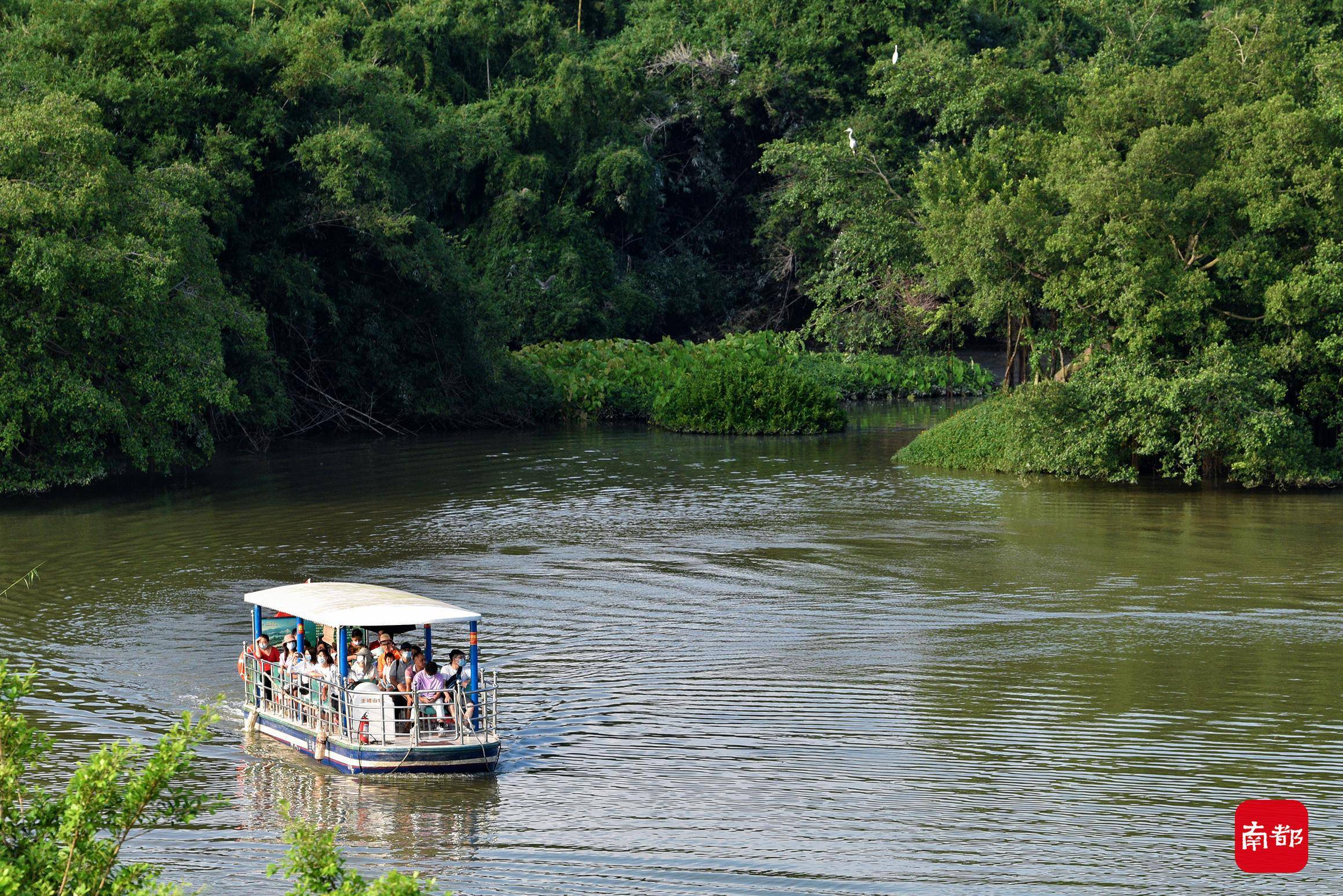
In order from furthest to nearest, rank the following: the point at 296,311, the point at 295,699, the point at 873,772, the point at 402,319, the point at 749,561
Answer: the point at 402,319 → the point at 296,311 → the point at 749,561 → the point at 295,699 → the point at 873,772

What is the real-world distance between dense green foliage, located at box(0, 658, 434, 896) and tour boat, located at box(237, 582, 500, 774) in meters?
6.77

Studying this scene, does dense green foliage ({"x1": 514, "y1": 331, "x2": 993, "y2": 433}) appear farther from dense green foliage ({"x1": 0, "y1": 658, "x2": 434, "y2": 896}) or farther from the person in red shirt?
dense green foliage ({"x1": 0, "y1": 658, "x2": 434, "y2": 896})

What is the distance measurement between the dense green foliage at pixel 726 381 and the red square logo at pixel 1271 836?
98.0ft

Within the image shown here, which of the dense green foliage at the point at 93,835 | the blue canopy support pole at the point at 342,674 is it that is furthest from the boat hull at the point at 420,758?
the dense green foliage at the point at 93,835

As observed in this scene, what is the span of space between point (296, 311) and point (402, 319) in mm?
4620

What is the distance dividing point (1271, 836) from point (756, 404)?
34.5m

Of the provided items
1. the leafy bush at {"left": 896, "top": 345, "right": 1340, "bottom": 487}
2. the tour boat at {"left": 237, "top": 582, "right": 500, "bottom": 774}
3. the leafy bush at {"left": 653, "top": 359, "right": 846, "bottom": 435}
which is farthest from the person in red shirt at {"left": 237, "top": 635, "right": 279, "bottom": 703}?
the leafy bush at {"left": 653, "top": 359, "right": 846, "bottom": 435}

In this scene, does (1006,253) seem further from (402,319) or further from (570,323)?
(570,323)

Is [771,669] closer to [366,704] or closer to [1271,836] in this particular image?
[366,704]

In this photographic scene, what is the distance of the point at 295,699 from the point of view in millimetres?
16172

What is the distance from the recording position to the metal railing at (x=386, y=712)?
596 inches

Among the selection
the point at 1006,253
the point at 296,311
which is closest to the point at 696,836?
the point at 1006,253

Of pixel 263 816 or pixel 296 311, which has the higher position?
pixel 296 311

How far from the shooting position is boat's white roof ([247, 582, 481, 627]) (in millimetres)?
15836
